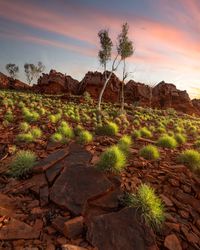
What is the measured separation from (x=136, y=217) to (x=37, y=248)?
1.89 m

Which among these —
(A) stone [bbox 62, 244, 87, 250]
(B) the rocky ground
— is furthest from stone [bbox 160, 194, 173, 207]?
(A) stone [bbox 62, 244, 87, 250]

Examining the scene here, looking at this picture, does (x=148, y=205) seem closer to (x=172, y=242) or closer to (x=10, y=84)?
(x=172, y=242)

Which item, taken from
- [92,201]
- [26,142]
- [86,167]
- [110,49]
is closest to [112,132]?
[26,142]

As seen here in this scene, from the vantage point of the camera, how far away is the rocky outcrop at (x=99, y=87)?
6700cm

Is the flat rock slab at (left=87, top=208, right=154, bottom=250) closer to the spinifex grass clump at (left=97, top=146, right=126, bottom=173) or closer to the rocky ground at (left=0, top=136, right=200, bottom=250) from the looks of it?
the rocky ground at (left=0, top=136, right=200, bottom=250)

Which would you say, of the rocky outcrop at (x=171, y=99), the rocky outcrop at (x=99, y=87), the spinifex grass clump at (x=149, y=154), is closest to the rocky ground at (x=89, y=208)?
the spinifex grass clump at (x=149, y=154)

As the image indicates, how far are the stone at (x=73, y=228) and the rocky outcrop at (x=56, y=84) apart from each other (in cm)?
6753

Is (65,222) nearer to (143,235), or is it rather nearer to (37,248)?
(37,248)

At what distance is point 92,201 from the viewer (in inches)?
219

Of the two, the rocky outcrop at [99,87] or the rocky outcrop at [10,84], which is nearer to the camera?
the rocky outcrop at [99,87]

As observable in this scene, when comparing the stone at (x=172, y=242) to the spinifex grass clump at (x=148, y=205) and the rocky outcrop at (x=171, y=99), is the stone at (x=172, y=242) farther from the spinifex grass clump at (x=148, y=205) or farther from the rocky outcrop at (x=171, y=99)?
the rocky outcrop at (x=171, y=99)

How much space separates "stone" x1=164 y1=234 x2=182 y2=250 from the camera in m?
4.56

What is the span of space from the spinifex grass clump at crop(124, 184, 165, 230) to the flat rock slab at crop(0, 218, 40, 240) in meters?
1.97

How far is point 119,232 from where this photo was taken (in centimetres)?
462
